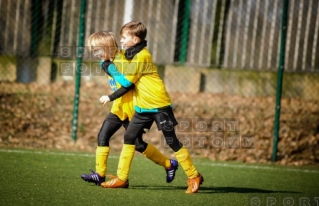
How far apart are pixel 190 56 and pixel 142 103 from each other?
638 centimetres

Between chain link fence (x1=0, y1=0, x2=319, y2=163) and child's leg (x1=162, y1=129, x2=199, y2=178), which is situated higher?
chain link fence (x1=0, y1=0, x2=319, y2=163)

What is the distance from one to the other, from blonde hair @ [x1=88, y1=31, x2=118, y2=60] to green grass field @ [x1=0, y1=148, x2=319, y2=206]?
1329 mm

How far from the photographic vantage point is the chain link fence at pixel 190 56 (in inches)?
455

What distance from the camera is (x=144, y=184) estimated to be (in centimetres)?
693

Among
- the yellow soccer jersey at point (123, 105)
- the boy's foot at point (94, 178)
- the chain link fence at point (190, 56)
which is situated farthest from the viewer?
the chain link fence at point (190, 56)

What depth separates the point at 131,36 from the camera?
6.33 metres

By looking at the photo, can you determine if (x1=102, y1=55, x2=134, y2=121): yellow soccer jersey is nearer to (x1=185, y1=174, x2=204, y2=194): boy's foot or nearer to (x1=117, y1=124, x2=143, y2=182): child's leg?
(x1=117, y1=124, x2=143, y2=182): child's leg

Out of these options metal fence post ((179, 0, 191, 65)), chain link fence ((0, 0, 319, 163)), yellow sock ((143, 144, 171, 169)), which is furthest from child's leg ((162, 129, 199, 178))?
metal fence post ((179, 0, 191, 65))

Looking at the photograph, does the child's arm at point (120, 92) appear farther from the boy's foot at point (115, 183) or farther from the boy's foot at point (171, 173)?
the boy's foot at point (171, 173)

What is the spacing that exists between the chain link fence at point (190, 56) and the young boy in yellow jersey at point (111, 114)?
4.47 m

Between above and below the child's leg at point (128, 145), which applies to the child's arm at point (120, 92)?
above

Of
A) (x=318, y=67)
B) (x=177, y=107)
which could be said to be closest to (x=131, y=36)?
(x=177, y=107)

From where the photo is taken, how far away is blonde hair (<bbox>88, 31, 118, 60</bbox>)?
20.7 ft

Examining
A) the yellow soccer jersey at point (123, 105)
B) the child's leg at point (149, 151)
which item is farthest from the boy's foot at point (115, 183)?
the yellow soccer jersey at point (123, 105)
